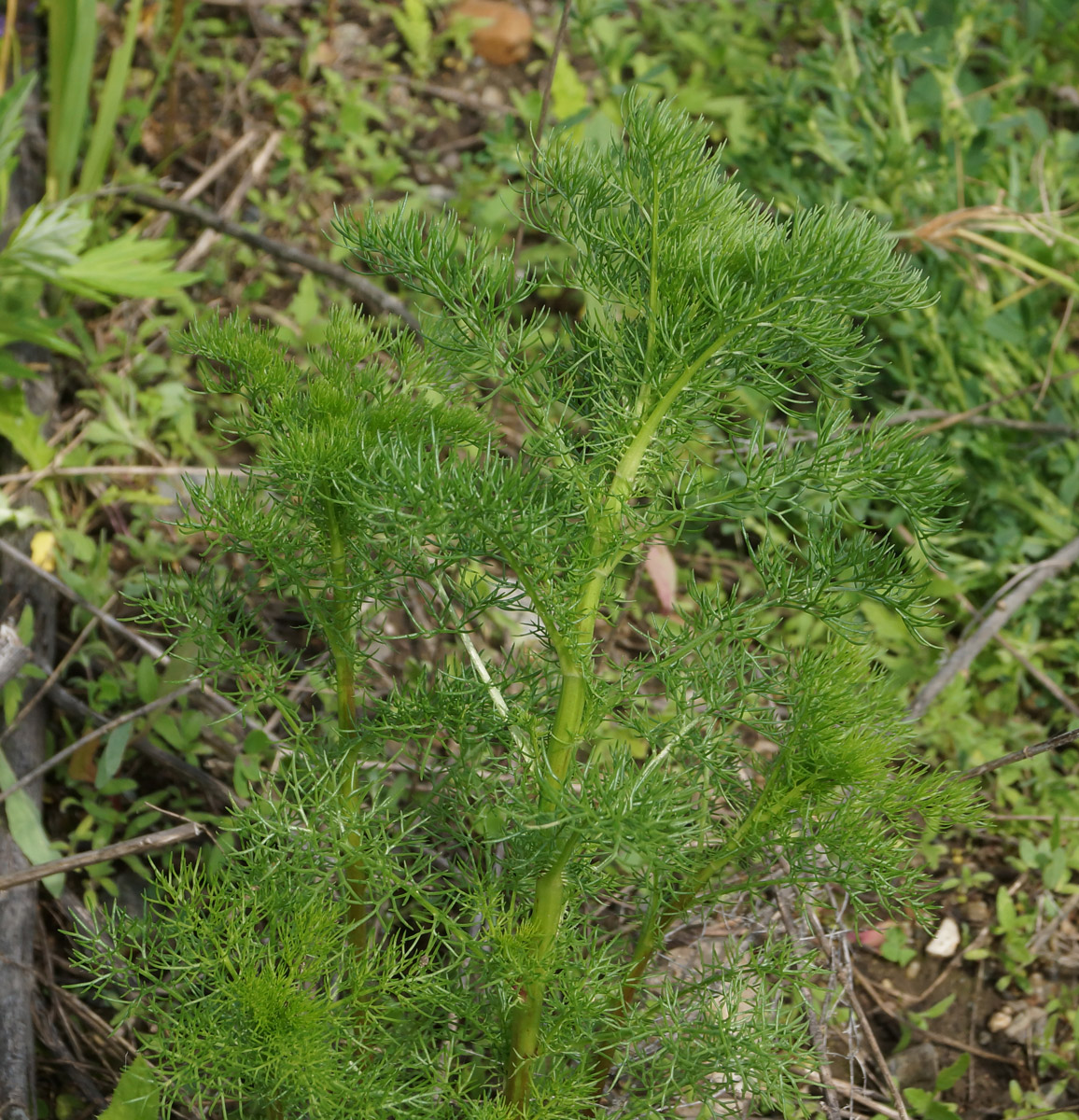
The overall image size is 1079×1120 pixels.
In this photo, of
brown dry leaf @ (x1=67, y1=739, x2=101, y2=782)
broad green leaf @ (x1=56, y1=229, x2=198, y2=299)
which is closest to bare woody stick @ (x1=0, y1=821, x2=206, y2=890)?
brown dry leaf @ (x1=67, y1=739, x2=101, y2=782)

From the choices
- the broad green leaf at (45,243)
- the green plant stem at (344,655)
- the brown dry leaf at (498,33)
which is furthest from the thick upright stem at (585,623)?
the brown dry leaf at (498,33)

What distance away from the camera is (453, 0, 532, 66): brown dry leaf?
3.35 metres

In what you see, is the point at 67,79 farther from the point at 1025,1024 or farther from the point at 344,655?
the point at 1025,1024

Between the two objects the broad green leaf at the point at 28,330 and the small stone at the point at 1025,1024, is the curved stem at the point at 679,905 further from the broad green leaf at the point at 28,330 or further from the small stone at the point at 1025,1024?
the broad green leaf at the point at 28,330

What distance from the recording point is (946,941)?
200cm

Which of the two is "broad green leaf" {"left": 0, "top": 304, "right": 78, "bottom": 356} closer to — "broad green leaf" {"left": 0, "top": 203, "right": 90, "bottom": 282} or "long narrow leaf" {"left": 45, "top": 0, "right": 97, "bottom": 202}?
"broad green leaf" {"left": 0, "top": 203, "right": 90, "bottom": 282}

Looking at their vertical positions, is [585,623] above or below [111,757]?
above

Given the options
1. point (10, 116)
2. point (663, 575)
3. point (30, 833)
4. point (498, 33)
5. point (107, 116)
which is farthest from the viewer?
point (498, 33)

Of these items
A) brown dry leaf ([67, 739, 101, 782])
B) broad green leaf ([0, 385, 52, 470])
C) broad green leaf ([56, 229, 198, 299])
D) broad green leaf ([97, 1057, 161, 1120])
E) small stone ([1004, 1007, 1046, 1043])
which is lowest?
small stone ([1004, 1007, 1046, 1043])

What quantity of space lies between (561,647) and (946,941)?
1271 mm

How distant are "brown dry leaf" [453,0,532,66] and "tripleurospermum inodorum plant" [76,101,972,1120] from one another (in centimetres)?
235

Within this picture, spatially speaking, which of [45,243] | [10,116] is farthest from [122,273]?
[10,116]

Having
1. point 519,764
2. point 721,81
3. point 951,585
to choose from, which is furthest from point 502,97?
point 519,764

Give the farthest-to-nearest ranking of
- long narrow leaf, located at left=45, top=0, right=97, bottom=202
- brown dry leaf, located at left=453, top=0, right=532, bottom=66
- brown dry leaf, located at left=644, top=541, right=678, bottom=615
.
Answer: brown dry leaf, located at left=453, top=0, right=532, bottom=66 → long narrow leaf, located at left=45, top=0, right=97, bottom=202 → brown dry leaf, located at left=644, top=541, right=678, bottom=615
